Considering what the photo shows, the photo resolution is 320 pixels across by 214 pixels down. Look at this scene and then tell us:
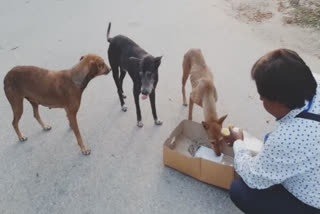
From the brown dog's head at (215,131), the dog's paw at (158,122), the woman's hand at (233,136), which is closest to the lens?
the woman's hand at (233,136)

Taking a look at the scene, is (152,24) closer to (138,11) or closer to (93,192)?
(138,11)

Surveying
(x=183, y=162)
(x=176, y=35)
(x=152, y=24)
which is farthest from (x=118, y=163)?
(x=152, y=24)

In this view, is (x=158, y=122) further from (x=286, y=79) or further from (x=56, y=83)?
(x=286, y=79)

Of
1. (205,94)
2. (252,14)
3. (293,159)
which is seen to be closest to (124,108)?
(205,94)

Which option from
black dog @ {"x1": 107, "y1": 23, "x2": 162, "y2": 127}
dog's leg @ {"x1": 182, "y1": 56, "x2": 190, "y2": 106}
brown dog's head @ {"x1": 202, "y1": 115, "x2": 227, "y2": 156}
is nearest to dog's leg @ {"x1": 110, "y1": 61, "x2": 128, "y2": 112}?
black dog @ {"x1": 107, "y1": 23, "x2": 162, "y2": 127}

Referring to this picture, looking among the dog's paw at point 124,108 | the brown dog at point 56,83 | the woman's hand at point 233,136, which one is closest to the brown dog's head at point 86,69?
the brown dog at point 56,83

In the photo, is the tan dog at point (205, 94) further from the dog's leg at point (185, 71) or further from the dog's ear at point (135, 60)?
the dog's ear at point (135, 60)

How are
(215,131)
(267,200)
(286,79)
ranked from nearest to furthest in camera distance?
(286,79)
(267,200)
(215,131)

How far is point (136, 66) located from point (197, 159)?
3.94 feet

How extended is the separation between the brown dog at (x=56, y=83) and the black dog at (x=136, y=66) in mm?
323

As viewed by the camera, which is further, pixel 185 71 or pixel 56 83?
pixel 185 71

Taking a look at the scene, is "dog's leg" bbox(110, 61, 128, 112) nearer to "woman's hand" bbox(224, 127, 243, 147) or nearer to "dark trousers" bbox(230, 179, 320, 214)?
"woman's hand" bbox(224, 127, 243, 147)

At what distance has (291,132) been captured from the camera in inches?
72.0

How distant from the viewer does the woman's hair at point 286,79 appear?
1801 mm
